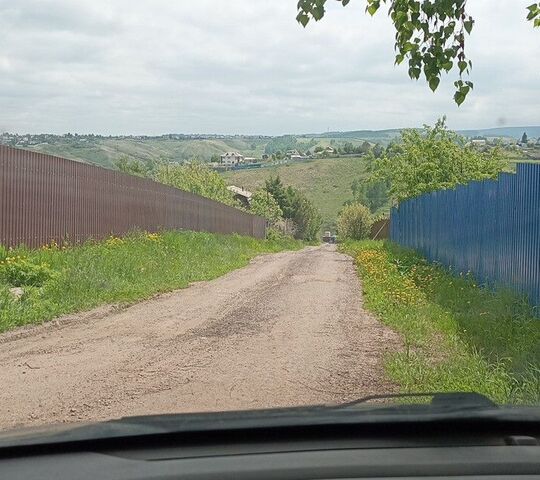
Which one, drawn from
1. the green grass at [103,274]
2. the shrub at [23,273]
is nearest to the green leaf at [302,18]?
the green grass at [103,274]

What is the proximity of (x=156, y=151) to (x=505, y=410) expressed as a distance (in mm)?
136230

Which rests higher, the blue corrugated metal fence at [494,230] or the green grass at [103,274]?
the blue corrugated metal fence at [494,230]

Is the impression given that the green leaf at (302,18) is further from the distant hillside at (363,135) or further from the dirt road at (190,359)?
the distant hillside at (363,135)

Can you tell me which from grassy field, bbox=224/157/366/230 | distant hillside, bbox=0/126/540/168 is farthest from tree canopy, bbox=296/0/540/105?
grassy field, bbox=224/157/366/230

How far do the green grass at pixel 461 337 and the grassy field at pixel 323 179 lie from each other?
108158mm

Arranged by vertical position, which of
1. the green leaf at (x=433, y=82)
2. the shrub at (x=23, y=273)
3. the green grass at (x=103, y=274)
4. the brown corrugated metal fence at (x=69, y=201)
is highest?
the green leaf at (x=433, y=82)

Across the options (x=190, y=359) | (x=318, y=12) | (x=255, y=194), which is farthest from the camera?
(x=255, y=194)

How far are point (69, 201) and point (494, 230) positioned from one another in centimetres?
968

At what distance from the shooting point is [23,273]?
13273 millimetres

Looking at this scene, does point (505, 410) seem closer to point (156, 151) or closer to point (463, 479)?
point (463, 479)

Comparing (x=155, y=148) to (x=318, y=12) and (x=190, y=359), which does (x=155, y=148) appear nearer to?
(x=190, y=359)

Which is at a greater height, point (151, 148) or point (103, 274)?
point (151, 148)

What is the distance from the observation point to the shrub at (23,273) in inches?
519

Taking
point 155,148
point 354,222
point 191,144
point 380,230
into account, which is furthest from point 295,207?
point 191,144
